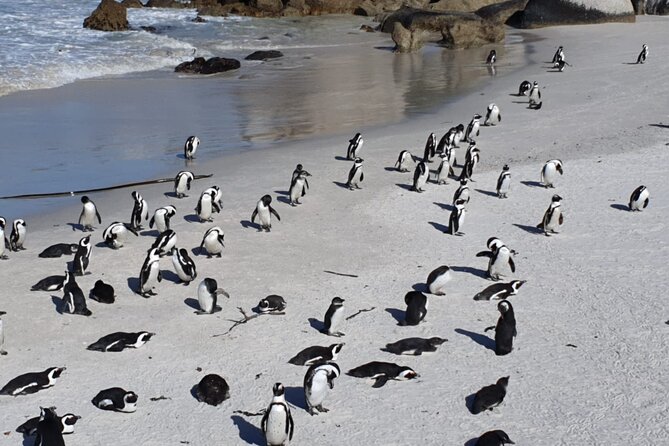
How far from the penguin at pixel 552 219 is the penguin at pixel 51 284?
5.42 meters

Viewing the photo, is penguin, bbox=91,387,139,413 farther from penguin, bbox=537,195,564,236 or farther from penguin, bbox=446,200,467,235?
penguin, bbox=537,195,564,236

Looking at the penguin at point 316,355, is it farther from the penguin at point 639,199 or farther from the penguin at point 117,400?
the penguin at point 639,199

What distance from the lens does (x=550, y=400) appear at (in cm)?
769

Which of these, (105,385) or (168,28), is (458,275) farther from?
(168,28)

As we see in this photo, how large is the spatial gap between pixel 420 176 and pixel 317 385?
6.77m

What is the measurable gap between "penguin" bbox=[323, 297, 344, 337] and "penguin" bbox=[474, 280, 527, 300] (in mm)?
1617

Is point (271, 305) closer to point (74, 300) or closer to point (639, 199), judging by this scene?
point (74, 300)

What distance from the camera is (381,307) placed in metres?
9.75

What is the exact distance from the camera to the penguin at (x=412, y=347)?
8.52m

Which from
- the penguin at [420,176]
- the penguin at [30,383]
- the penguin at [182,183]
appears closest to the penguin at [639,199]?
the penguin at [420,176]

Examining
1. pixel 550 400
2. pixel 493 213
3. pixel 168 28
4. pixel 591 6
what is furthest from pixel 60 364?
pixel 168 28

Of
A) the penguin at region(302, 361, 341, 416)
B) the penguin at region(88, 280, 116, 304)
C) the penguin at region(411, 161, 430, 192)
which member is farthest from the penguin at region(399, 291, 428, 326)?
the penguin at region(411, 161, 430, 192)

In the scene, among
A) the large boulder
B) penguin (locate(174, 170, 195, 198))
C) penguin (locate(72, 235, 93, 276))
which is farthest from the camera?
the large boulder

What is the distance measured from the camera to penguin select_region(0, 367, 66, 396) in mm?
7830
